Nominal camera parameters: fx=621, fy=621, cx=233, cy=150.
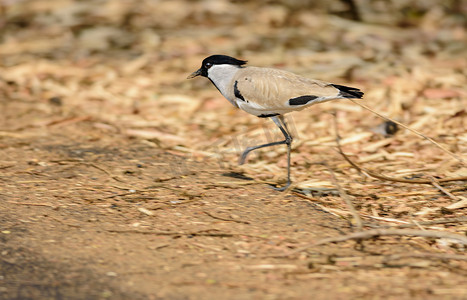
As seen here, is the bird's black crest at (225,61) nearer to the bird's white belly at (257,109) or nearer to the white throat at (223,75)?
the white throat at (223,75)

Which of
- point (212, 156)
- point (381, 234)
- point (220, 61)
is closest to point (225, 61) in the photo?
point (220, 61)

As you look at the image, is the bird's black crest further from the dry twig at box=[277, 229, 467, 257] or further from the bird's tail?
the dry twig at box=[277, 229, 467, 257]

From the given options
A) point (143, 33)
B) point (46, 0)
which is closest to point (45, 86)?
point (143, 33)

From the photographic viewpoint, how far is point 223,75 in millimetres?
4445

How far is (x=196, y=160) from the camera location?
188 inches

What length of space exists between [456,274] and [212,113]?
3.41 m

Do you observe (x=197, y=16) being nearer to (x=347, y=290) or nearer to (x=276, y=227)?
(x=276, y=227)

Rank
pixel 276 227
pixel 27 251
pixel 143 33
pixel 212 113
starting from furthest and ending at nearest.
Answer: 1. pixel 143 33
2. pixel 212 113
3. pixel 276 227
4. pixel 27 251

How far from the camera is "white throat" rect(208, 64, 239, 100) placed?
14.4ft

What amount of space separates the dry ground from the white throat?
61cm

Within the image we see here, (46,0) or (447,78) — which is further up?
(46,0)

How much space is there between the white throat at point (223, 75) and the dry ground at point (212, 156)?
24.1 inches

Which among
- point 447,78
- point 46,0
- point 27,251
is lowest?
point 27,251

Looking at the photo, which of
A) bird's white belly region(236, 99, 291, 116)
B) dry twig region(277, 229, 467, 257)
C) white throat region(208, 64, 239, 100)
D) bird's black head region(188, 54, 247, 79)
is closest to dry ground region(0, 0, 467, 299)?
dry twig region(277, 229, 467, 257)
